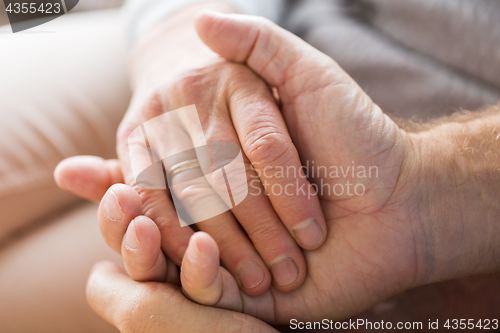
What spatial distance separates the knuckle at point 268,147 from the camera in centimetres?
56

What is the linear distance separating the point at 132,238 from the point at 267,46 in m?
0.39

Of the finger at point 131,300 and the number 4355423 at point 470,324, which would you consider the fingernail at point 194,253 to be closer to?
the finger at point 131,300

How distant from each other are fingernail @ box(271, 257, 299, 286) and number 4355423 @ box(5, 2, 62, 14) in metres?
0.79

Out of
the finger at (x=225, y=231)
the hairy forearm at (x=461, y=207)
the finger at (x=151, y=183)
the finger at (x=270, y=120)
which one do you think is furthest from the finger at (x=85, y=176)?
the hairy forearm at (x=461, y=207)

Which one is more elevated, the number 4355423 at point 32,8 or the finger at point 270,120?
the number 4355423 at point 32,8

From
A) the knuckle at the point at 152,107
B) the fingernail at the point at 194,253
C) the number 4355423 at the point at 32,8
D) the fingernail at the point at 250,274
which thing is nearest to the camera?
the fingernail at the point at 194,253

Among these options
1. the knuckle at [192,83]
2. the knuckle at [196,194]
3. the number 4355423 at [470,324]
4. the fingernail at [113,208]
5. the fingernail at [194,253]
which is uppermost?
the knuckle at [192,83]

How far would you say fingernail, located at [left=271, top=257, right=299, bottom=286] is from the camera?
1.88 feet

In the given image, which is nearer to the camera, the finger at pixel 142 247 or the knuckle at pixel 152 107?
the finger at pixel 142 247

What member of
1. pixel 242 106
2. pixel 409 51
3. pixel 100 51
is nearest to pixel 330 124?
pixel 242 106

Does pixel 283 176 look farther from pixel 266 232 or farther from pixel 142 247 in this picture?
pixel 142 247

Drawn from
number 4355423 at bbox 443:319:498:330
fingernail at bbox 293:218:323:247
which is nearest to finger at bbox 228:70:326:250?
fingernail at bbox 293:218:323:247

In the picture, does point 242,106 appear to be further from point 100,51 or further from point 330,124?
point 100,51

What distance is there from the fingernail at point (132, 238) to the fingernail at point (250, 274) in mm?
168
